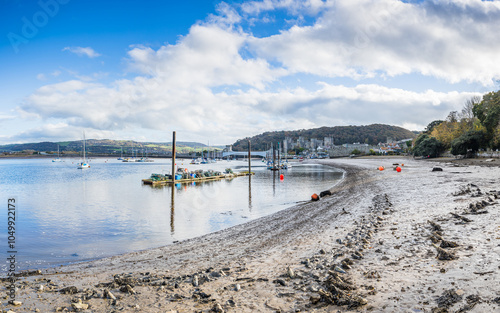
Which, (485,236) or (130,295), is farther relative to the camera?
(485,236)

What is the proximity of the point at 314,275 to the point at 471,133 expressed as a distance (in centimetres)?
6916

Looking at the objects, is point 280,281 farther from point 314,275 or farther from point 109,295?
point 109,295

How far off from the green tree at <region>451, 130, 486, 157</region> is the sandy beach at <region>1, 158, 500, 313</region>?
5969cm

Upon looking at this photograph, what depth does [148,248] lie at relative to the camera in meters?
12.5

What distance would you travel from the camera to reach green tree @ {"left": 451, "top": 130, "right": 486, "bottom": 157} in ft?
192

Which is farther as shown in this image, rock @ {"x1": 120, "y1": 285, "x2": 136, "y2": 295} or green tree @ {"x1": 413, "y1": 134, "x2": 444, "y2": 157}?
green tree @ {"x1": 413, "y1": 134, "x2": 444, "y2": 157}

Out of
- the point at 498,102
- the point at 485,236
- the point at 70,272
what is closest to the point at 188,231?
the point at 70,272

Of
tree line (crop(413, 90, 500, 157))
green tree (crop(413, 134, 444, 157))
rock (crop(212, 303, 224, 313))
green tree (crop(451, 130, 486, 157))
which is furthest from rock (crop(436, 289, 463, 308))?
green tree (crop(413, 134, 444, 157))

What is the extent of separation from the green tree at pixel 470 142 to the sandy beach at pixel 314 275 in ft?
196

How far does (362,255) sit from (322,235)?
3.39 m

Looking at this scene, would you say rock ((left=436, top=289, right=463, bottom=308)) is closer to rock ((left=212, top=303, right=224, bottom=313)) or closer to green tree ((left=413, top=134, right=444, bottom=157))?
rock ((left=212, top=303, right=224, bottom=313))

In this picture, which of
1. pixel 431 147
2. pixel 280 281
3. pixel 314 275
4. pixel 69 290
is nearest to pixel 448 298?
pixel 314 275

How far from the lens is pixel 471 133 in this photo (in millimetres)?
59719

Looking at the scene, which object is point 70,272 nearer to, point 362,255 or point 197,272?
→ point 197,272
